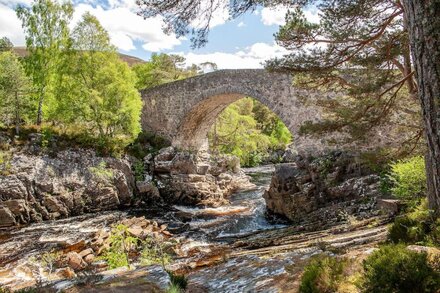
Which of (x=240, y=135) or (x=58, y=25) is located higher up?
(x=58, y=25)

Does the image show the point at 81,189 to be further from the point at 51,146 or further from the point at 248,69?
the point at 248,69

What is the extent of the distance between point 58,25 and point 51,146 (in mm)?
6453

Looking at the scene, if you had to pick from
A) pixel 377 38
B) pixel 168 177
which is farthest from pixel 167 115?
pixel 377 38

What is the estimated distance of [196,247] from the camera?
10.4 meters

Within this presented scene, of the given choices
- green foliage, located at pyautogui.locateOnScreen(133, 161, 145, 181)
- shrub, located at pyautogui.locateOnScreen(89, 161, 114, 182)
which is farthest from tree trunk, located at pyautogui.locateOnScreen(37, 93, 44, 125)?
green foliage, located at pyautogui.locateOnScreen(133, 161, 145, 181)

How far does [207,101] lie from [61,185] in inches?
353

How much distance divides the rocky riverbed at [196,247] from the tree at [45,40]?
774 cm

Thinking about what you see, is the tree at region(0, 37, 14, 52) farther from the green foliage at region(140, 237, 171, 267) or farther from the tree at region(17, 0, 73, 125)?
the green foliage at region(140, 237, 171, 267)

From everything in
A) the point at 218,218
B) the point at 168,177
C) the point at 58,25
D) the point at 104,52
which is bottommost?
the point at 218,218

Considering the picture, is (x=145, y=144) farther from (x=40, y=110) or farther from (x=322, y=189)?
(x=322, y=189)

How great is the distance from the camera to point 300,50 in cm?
756

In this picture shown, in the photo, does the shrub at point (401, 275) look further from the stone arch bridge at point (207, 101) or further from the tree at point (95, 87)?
the tree at point (95, 87)

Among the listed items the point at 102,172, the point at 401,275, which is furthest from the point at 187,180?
the point at 401,275

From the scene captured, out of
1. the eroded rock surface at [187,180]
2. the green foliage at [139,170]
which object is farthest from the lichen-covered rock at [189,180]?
the green foliage at [139,170]
